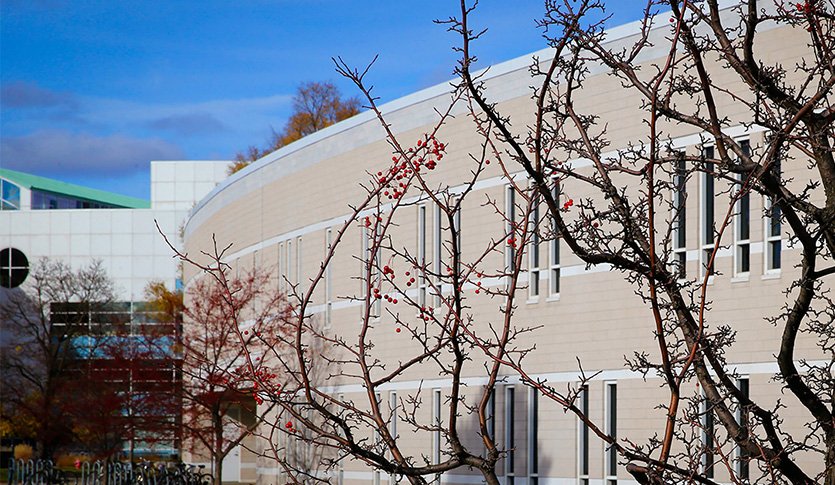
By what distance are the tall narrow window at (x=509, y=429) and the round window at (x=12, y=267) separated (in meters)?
54.9

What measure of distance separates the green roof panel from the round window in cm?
1076

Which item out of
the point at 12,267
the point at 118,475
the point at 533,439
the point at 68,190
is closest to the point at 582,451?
the point at 533,439

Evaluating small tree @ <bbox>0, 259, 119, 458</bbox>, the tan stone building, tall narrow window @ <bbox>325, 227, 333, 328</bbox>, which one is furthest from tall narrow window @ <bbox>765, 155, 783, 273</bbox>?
small tree @ <bbox>0, 259, 119, 458</bbox>

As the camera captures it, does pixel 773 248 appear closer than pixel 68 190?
Yes

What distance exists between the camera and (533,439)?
23.5m

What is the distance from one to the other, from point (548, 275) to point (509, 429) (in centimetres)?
336

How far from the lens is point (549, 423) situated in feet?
75.5

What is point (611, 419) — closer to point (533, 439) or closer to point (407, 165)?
point (533, 439)

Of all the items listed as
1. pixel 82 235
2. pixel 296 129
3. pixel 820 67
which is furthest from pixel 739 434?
pixel 82 235

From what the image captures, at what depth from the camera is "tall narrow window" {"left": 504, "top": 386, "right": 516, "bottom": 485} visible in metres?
24.0

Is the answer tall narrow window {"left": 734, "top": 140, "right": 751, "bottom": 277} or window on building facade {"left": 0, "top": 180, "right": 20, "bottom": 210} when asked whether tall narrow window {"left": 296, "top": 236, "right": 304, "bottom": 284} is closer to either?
tall narrow window {"left": 734, "top": 140, "right": 751, "bottom": 277}

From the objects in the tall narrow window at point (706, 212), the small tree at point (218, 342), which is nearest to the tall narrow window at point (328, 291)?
the small tree at point (218, 342)

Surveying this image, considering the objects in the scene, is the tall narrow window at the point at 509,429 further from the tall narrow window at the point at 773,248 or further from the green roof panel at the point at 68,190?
the green roof panel at the point at 68,190

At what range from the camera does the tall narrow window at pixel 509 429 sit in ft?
78.8
